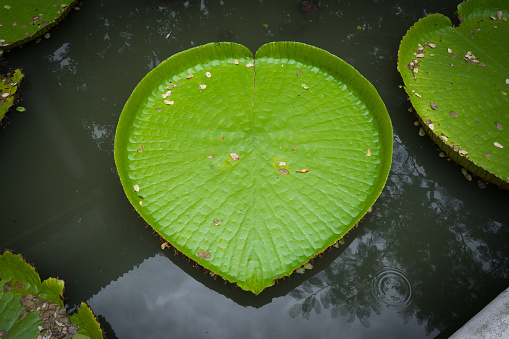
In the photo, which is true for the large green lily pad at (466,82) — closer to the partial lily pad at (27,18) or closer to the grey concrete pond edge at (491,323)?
the grey concrete pond edge at (491,323)

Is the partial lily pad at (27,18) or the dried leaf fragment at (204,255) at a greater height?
the partial lily pad at (27,18)

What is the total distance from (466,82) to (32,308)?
2728 millimetres

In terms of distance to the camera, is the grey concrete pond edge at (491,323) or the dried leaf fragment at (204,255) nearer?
the grey concrete pond edge at (491,323)

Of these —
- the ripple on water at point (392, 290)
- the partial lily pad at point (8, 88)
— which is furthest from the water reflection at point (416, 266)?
the partial lily pad at point (8, 88)

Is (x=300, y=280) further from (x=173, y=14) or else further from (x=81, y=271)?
(x=173, y=14)

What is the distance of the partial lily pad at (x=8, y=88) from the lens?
7.80 feet

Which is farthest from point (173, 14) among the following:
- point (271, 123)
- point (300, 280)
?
point (300, 280)

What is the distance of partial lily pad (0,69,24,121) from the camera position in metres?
2.38

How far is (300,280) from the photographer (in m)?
1.92

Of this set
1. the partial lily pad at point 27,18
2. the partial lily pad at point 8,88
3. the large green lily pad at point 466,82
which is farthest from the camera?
the partial lily pad at point 27,18

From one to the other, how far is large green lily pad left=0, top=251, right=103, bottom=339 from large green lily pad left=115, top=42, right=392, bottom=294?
524 mm

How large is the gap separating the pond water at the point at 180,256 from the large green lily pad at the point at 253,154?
8.7 inches

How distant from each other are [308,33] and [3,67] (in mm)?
2260

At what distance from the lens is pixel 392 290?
1.90 meters
